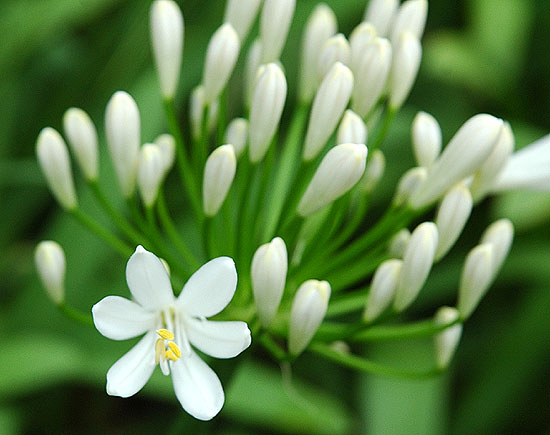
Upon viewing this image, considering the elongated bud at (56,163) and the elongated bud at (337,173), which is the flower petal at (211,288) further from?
the elongated bud at (56,163)

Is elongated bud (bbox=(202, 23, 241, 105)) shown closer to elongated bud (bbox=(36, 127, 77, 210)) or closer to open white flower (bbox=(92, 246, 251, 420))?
elongated bud (bbox=(36, 127, 77, 210))

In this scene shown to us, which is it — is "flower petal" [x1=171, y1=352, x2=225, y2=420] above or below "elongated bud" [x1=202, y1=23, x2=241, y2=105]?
below

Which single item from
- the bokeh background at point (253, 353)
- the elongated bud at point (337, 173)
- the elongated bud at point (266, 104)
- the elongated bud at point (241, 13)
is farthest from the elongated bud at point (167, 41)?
the bokeh background at point (253, 353)

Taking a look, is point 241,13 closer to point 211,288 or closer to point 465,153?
point 465,153

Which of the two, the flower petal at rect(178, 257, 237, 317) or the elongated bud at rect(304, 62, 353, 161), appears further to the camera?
the elongated bud at rect(304, 62, 353, 161)

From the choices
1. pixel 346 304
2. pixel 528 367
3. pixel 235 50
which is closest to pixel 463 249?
pixel 528 367

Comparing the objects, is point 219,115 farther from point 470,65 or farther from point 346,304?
point 470,65

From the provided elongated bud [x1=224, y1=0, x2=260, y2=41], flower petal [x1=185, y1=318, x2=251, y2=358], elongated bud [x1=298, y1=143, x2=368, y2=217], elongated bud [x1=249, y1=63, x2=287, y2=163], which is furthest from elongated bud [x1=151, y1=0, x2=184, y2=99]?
flower petal [x1=185, y1=318, x2=251, y2=358]
